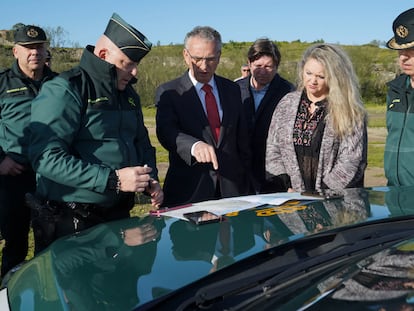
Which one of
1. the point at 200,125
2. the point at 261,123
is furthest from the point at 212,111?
the point at 261,123

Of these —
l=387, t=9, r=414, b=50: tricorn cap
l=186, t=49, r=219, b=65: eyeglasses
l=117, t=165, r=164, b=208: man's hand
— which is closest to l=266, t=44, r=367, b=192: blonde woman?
l=387, t=9, r=414, b=50: tricorn cap

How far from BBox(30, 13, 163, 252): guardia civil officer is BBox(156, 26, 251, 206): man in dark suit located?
0.49 metres

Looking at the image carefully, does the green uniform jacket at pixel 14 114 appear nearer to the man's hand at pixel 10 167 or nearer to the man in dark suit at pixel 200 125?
the man's hand at pixel 10 167

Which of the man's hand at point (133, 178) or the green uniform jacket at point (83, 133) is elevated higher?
the green uniform jacket at point (83, 133)

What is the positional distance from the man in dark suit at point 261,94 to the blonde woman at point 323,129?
55 cm

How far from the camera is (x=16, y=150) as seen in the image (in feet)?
12.1

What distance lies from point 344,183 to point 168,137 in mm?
1074

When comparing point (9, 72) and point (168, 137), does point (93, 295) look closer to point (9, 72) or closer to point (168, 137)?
point (168, 137)

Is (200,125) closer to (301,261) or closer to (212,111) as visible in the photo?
(212,111)

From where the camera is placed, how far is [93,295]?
4.60 ft

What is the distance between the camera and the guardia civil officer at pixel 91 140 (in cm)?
245

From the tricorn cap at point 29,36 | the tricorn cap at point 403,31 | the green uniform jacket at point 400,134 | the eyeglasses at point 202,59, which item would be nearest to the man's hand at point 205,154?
the eyeglasses at point 202,59

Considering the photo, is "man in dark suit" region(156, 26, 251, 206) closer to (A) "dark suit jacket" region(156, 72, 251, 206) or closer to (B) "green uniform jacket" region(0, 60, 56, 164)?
(A) "dark suit jacket" region(156, 72, 251, 206)

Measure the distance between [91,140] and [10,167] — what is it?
124 centimetres
